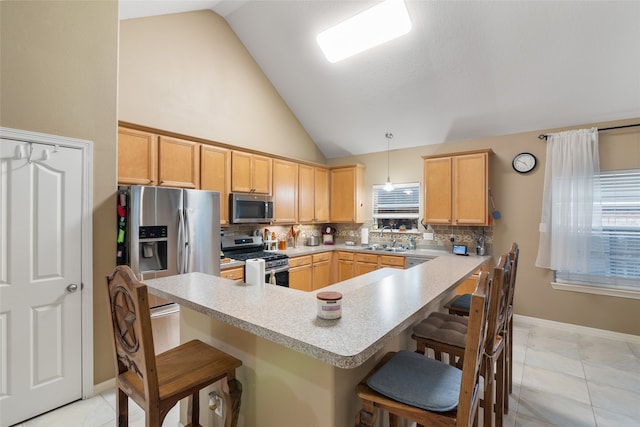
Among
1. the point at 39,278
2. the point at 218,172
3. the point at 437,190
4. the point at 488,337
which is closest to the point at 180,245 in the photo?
the point at 39,278

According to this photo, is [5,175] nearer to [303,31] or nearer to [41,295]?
[41,295]

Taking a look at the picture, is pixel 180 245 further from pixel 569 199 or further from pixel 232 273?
pixel 569 199

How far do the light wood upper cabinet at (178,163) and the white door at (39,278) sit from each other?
985 millimetres

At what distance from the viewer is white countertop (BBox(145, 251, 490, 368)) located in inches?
42.3

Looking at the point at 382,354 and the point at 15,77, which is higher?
the point at 15,77

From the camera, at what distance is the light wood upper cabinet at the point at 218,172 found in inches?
148

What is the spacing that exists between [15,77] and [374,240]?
196 inches

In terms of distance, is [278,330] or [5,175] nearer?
[278,330]

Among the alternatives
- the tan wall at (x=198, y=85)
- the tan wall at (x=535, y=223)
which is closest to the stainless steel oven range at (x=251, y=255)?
the tan wall at (x=198, y=85)

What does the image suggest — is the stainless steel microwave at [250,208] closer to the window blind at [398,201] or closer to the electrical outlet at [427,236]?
the window blind at [398,201]

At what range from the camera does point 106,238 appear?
2.59 m

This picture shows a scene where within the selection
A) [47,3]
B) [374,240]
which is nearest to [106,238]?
[47,3]

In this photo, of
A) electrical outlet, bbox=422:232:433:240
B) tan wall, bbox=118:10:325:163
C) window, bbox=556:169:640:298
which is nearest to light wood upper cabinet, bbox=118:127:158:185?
tan wall, bbox=118:10:325:163

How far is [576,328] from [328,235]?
3.90m
